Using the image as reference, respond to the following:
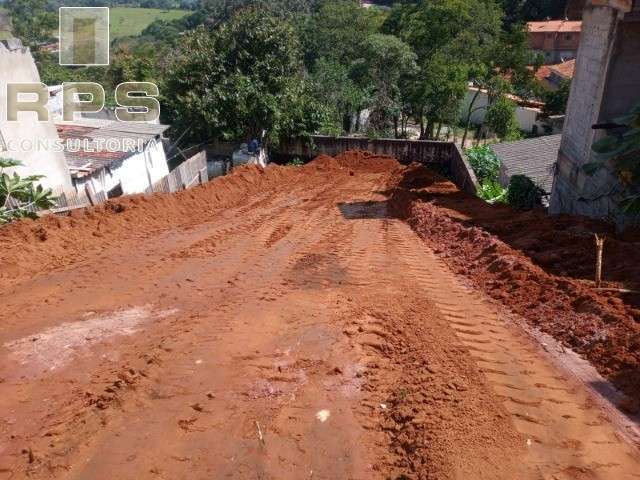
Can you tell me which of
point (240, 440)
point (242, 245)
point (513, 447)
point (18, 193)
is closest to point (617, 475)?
point (513, 447)

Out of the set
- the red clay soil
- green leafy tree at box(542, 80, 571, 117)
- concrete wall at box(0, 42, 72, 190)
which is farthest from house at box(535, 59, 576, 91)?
concrete wall at box(0, 42, 72, 190)

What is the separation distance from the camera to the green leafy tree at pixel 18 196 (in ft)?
34.8

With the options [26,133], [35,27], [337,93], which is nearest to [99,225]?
[26,133]

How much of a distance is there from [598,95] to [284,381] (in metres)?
8.07

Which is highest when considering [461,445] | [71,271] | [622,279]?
[622,279]

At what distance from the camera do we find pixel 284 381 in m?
4.98

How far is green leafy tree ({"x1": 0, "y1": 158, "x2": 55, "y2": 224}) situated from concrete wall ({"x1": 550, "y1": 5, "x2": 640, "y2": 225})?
1052 cm

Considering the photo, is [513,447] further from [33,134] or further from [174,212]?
[33,134]

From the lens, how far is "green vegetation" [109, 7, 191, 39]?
84019 mm

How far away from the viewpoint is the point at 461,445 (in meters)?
3.86

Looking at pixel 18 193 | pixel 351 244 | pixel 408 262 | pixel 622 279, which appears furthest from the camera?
pixel 18 193

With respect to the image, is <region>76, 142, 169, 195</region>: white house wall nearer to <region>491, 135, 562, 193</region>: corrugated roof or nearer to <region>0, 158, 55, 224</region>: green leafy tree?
<region>0, 158, 55, 224</region>: green leafy tree

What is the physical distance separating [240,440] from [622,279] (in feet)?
15.1

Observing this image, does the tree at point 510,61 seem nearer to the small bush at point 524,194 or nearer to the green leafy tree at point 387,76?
the green leafy tree at point 387,76
